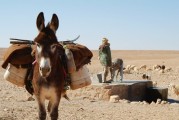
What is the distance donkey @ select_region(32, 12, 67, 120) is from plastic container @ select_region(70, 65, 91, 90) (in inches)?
23.7

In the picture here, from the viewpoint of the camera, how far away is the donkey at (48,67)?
6.05m

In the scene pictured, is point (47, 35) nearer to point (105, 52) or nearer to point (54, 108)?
point (54, 108)

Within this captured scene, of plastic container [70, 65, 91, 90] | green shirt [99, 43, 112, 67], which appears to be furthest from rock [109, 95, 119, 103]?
plastic container [70, 65, 91, 90]

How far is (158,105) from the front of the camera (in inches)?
525

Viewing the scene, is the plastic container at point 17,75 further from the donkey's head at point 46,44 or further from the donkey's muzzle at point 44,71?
the donkey's muzzle at point 44,71

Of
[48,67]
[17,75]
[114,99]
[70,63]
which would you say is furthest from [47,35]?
[114,99]

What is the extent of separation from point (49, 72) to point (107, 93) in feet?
27.7

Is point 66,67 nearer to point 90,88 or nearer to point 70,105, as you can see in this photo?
point 70,105

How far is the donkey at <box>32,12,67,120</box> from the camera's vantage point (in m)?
6.05

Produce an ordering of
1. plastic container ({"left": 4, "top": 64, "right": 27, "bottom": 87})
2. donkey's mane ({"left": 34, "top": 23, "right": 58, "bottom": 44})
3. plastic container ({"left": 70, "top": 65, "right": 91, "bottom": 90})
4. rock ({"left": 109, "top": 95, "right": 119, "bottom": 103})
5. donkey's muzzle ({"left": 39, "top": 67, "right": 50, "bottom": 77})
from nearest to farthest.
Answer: donkey's muzzle ({"left": 39, "top": 67, "right": 50, "bottom": 77}), donkey's mane ({"left": 34, "top": 23, "right": 58, "bottom": 44}), plastic container ({"left": 4, "top": 64, "right": 27, "bottom": 87}), plastic container ({"left": 70, "top": 65, "right": 91, "bottom": 90}), rock ({"left": 109, "top": 95, "right": 119, "bottom": 103})

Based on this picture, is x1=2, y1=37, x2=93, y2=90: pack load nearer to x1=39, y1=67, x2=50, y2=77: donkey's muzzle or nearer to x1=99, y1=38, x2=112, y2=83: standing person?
x1=39, y1=67, x2=50, y2=77: donkey's muzzle

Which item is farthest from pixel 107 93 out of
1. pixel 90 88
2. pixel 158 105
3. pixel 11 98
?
pixel 11 98

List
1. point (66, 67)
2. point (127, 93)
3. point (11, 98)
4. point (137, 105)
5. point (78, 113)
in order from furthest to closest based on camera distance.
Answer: point (127, 93)
point (11, 98)
point (137, 105)
point (78, 113)
point (66, 67)

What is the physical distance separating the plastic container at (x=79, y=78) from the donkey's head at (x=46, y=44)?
4.01ft
